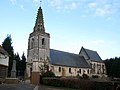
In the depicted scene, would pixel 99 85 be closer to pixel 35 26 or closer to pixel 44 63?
pixel 44 63

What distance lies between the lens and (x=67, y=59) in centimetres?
7362

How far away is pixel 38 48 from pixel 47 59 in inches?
151

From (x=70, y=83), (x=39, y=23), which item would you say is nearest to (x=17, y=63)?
(x=39, y=23)

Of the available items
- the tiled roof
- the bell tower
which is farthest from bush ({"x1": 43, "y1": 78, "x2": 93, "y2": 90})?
the tiled roof

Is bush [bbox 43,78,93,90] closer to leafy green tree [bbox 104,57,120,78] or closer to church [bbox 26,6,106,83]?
church [bbox 26,6,106,83]

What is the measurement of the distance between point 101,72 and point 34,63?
96.6 feet

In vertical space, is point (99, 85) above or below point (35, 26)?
below

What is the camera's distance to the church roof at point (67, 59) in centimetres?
6856

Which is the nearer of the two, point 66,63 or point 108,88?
point 108,88

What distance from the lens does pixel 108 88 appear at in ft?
90.1

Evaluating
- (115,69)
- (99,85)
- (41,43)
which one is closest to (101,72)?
(115,69)

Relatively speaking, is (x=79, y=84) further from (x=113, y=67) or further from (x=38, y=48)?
(x=113, y=67)

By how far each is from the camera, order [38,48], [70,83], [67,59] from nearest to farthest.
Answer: [70,83], [38,48], [67,59]

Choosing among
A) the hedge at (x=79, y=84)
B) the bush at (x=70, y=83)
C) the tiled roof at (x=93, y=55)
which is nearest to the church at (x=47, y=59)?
the tiled roof at (x=93, y=55)
